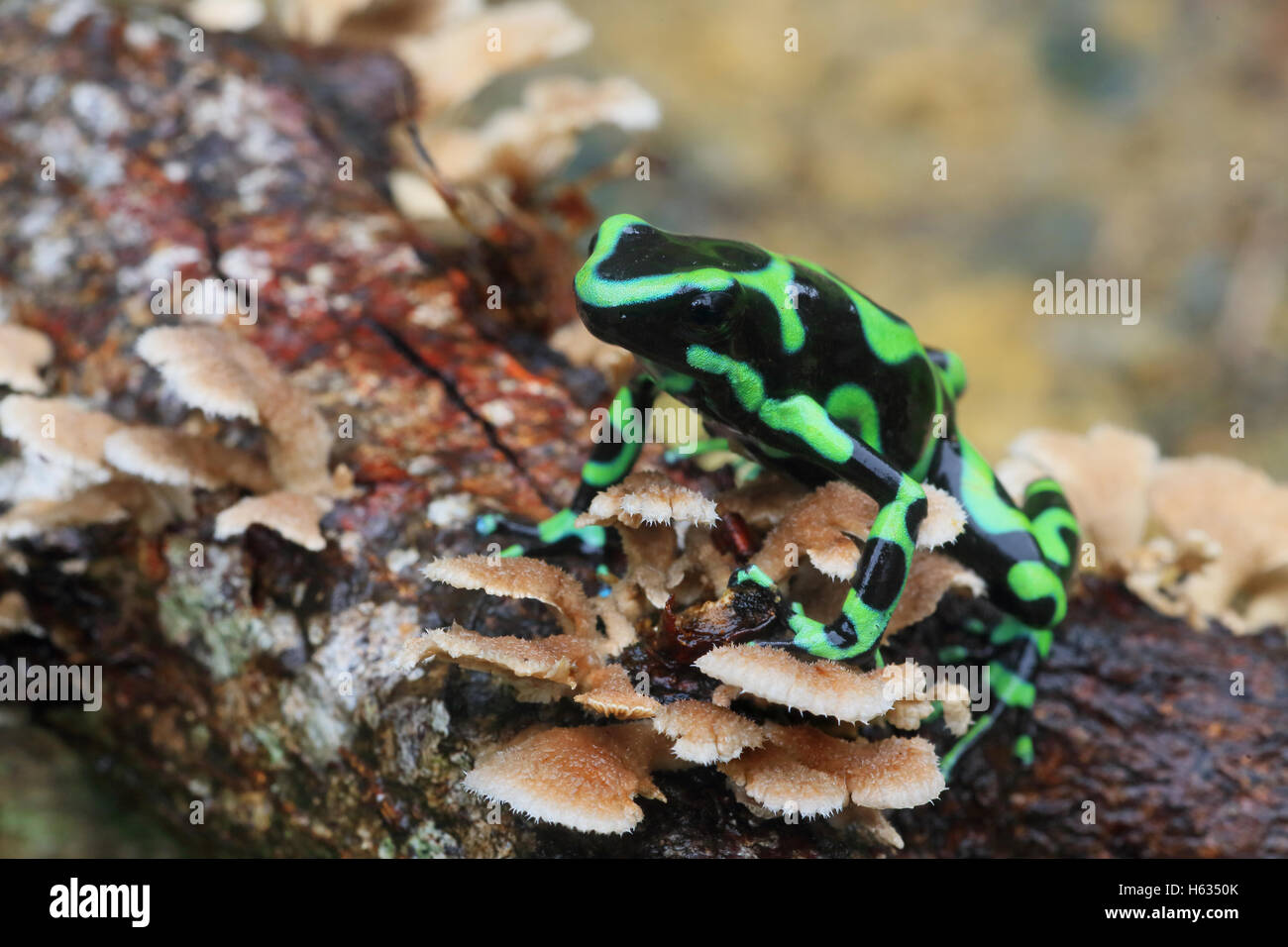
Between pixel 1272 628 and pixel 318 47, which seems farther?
pixel 318 47

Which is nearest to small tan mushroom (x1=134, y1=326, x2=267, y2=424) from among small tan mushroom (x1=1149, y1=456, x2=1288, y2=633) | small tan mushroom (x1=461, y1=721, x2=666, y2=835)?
small tan mushroom (x1=461, y1=721, x2=666, y2=835)

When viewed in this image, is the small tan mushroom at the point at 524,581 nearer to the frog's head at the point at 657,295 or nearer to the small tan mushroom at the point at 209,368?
the frog's head at the point at 657,295

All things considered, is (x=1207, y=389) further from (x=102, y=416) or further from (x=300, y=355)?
(x=102, y=416)

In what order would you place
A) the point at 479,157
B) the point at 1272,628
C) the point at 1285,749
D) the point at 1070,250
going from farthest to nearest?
the point at 1070,250 < the point at 479,157 < the point at 1272,628 < the point at 1285,749

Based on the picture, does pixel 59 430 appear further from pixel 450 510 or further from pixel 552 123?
pixel 552 123

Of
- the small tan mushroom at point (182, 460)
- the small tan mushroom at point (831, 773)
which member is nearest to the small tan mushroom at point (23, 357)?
the small tan mushroom at point (182, 460)

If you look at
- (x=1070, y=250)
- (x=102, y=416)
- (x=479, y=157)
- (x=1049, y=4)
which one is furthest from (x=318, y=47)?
(x=1049, y=4)
